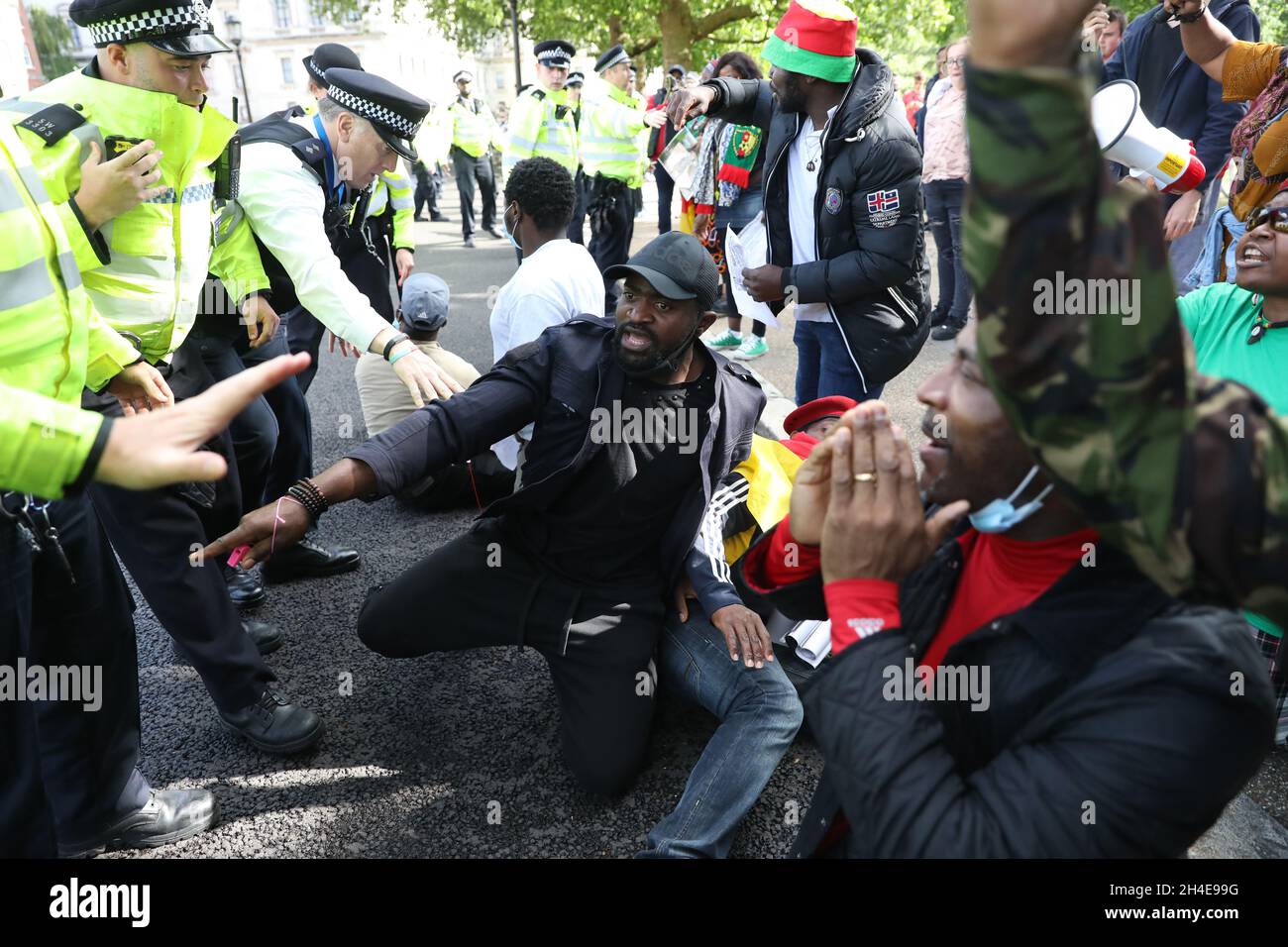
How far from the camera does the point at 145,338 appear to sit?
261cm

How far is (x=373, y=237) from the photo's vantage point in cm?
505

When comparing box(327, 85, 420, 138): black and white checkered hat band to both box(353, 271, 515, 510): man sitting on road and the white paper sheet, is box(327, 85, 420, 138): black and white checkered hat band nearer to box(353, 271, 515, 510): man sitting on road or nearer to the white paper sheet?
box(353, 271, 515, 510): man sitting on road

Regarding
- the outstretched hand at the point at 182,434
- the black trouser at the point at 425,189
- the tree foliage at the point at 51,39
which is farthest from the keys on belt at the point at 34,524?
the tree foliage at the point at 51,39

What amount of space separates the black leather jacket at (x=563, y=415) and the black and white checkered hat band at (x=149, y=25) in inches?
48.3

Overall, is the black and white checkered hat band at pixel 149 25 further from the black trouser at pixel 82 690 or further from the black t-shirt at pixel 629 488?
the black t-shirt at pixel 629 488

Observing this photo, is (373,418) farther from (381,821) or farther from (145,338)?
(381,821)

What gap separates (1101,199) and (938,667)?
86 centimetres

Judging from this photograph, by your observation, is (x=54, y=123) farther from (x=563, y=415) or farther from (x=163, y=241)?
(x=563, y=415)

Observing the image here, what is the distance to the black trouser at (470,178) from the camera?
12.6 m

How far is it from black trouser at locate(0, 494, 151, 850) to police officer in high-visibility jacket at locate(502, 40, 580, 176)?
7592 mm

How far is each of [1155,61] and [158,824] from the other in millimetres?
5493

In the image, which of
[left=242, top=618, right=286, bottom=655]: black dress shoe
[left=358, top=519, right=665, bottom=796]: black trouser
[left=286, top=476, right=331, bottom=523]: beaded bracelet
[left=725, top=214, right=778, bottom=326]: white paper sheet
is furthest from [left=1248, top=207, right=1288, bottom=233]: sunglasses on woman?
[left=242, top=618, right=286, bottom=655]: black dress shoe

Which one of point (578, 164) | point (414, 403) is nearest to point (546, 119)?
point (578, 164)
